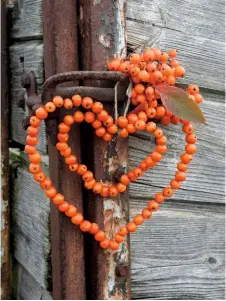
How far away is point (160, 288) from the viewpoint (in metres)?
0.90

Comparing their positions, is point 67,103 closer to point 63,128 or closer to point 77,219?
point 63,128

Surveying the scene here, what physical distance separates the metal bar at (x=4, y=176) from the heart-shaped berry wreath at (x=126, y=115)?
1.22 feet

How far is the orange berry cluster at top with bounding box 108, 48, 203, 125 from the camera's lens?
719mm

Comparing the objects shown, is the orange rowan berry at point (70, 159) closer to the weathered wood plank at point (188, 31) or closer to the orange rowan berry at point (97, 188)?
the orange rowan berry at point (97, 188)

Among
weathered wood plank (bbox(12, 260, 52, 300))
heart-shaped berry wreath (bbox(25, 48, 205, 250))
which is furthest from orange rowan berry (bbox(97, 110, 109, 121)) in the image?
weathered wood plank (bbox(12, 260, 52, 300))

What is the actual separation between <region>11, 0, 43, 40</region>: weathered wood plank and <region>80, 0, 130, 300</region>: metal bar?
190mm

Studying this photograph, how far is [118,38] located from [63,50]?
0.10 meters

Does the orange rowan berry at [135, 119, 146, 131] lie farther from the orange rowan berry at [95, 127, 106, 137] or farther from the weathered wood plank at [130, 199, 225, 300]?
the weathered wood plank at [130, 199, 225, 300]

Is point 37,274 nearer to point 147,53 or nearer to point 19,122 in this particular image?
point 19,122

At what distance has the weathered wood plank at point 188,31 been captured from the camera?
2.78 ft

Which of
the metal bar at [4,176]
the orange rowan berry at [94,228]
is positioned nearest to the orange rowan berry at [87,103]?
the orange rowan berry at [94,228]

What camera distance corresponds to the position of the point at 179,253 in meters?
0.92

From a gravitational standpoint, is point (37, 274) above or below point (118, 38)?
below

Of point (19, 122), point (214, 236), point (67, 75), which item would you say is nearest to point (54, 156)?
point (67, 75)
